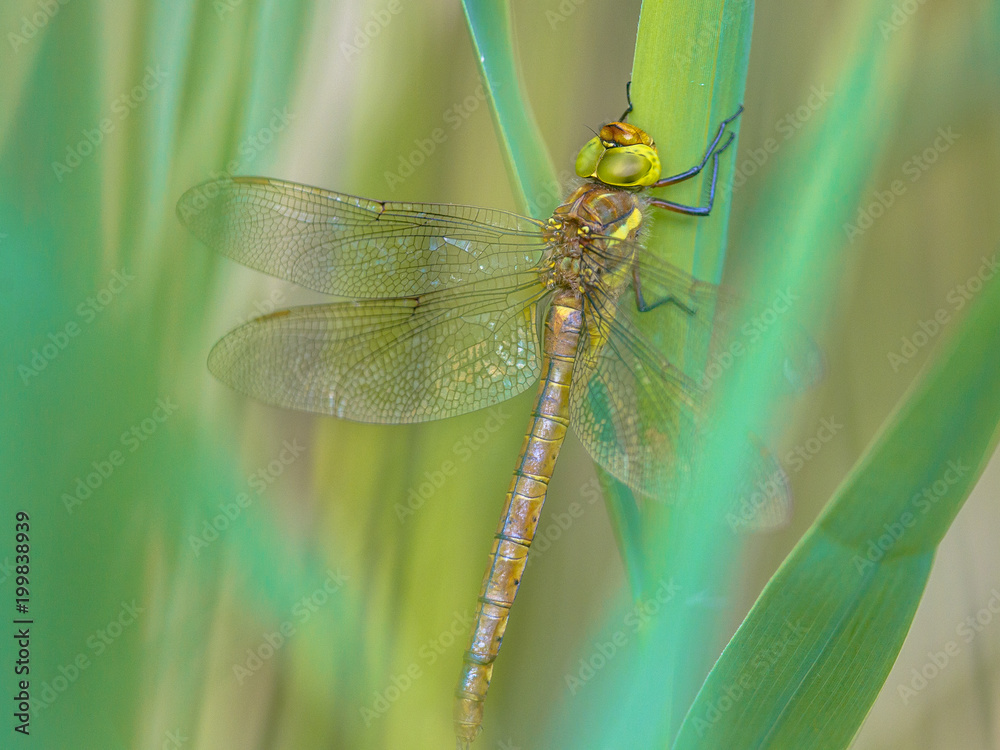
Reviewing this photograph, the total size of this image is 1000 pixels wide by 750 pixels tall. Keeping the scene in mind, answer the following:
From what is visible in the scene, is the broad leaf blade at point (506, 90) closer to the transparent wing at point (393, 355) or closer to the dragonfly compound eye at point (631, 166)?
the dragonfly compound eye at point (631, 166)

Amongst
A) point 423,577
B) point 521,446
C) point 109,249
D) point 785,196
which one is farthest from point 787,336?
point 109,249

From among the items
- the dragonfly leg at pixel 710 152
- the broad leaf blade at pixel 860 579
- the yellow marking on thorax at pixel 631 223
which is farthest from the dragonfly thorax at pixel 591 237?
the broad leaf blade at pixel 860 579

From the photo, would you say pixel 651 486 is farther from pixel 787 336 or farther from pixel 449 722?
pixel 449 722

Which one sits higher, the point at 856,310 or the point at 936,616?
the point at 856,310

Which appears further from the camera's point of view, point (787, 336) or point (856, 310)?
point (856, 310)

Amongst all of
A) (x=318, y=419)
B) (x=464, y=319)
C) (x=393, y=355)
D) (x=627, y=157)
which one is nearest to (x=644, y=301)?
(x=627, y=157)
